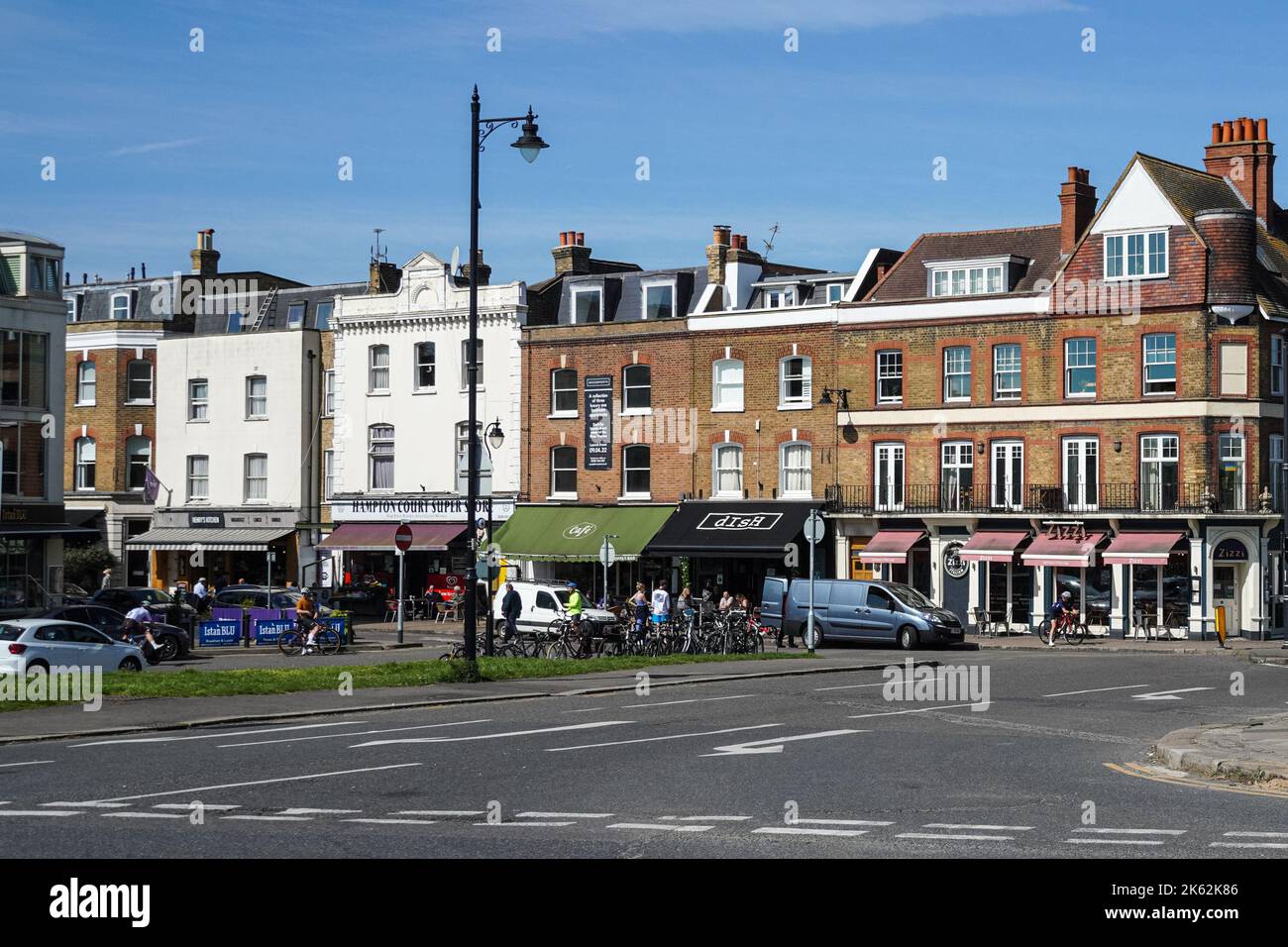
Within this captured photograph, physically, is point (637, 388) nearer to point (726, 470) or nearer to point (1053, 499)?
point (726, 470)

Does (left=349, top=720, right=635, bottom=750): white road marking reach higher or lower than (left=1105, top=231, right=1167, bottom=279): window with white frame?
lower

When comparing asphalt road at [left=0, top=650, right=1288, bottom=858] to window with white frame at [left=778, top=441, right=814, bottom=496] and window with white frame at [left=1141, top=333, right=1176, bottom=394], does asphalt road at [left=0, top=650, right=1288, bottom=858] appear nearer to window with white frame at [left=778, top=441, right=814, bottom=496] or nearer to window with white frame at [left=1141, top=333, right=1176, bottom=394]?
window with white frame at [left=1141, top=333, right=1176, bottom=394]

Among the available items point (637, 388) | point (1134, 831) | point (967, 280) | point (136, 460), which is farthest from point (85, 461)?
point (1134, 831)

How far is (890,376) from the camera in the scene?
53.2 metres

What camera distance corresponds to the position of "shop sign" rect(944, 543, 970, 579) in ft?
170

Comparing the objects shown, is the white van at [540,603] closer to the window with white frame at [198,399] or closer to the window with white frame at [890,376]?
the window with white frame at [890,376]

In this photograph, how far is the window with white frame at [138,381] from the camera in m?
66.8

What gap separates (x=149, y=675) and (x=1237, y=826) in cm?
2020

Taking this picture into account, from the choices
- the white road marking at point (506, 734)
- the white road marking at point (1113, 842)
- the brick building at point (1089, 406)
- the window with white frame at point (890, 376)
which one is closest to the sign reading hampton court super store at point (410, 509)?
the brick building at point (1089, 406)

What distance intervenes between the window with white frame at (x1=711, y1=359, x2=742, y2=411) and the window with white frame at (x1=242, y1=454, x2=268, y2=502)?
19.2 m

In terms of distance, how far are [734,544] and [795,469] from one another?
3.55m

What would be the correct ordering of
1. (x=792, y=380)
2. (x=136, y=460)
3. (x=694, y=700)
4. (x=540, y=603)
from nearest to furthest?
(x=694, y=700), (x=540, y=603), (x=792, y=380), (x=136, y=460)

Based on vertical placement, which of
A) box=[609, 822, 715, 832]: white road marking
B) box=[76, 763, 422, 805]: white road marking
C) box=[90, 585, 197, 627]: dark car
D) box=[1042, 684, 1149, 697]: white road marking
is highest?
box=[90, 585, 197, 627]: dark car

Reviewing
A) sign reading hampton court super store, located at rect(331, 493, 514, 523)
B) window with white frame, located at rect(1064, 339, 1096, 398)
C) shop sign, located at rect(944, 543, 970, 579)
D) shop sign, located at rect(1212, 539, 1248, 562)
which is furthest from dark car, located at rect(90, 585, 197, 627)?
shop sign, located at rect(1212, 539, 1248, 562)
